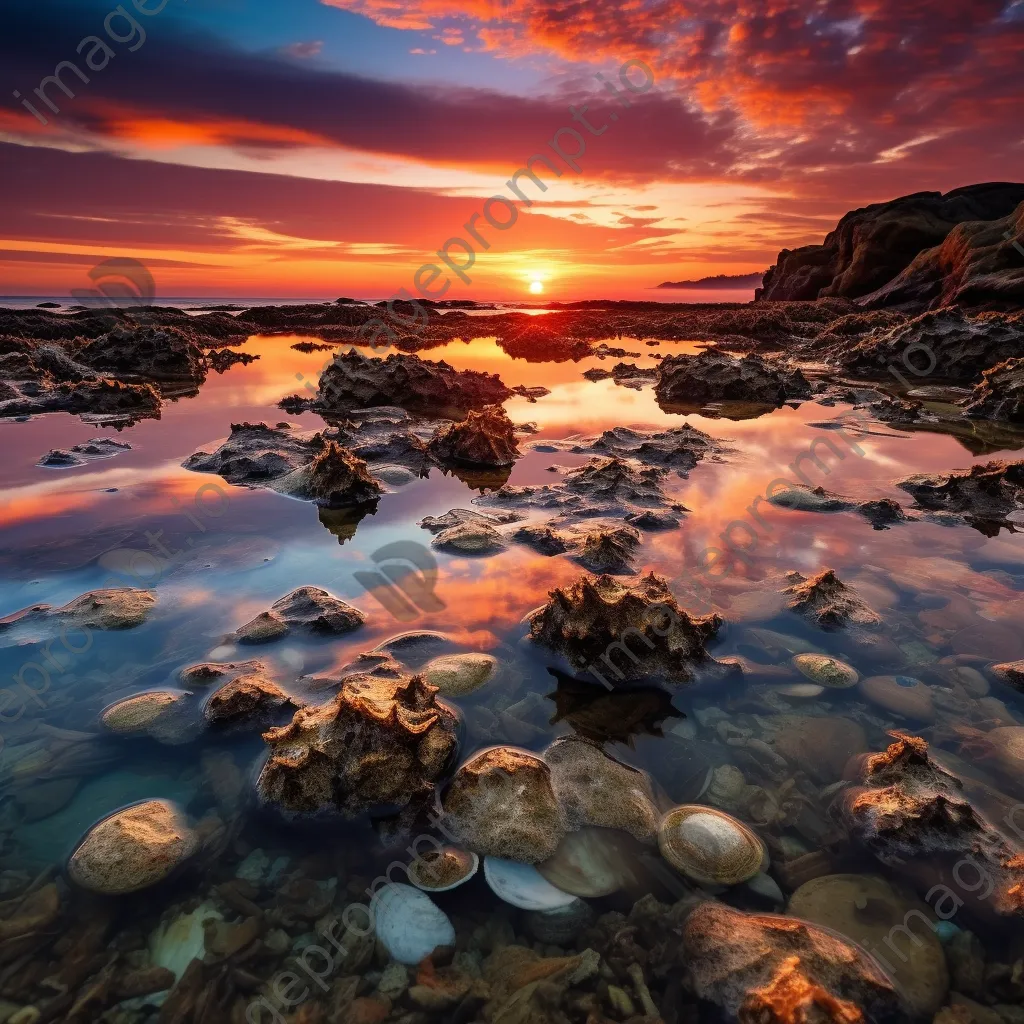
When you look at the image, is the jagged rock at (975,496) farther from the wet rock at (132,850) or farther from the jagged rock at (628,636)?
the wet rock at (132,850)

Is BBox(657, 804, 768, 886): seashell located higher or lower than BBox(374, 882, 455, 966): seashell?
higher

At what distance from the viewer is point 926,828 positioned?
9.30 feet

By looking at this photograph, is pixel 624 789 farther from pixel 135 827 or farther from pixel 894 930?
pixel 135 827

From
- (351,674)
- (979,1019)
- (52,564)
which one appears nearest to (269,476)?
(52,564)

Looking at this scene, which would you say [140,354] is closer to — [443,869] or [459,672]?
[459,672]

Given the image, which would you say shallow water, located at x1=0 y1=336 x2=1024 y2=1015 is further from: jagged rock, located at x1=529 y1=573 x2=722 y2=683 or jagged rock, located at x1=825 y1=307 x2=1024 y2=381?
jagged rock, located at x1=825 y1=307 x2=1024 y2=381

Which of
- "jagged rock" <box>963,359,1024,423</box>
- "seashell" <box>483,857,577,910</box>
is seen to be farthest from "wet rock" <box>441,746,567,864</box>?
"jagged rock" <box>963,359,1024,423</box>

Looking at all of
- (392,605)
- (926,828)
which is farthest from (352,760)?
(926,828)

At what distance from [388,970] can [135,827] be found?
1.49 metres

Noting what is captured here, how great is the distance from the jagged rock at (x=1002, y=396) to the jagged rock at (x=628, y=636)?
1190cm

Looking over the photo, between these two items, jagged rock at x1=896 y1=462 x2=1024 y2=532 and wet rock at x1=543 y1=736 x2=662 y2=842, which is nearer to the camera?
wet rock at x1=543 y1=736 x2=662 y2=842

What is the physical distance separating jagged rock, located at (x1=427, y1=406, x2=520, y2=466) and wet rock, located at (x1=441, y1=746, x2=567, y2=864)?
21.6 ft

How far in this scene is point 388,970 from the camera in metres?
Result: 2.33

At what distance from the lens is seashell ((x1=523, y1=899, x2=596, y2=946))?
2459 millimetres
